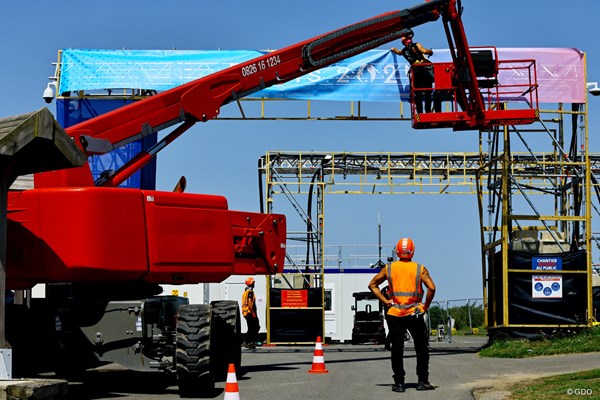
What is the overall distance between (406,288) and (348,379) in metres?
2.99

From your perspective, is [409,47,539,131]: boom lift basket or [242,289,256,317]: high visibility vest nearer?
[409,47,539,131]: boom lift basket

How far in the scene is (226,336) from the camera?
16547 mm

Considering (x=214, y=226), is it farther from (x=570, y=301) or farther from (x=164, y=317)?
(x=570, y=301)

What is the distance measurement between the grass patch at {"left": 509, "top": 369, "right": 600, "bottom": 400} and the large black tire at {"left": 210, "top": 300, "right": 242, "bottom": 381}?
4473 millimetres

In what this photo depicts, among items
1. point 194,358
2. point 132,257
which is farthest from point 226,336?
point 132,257

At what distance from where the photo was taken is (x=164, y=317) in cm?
1462

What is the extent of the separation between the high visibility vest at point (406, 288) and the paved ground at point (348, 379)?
3.49 feet

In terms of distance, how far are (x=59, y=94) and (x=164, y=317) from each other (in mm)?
10924

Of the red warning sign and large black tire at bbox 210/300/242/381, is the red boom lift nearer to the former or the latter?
large black tire at bbox 210/300/242/381

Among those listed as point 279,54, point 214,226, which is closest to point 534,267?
point 279,54

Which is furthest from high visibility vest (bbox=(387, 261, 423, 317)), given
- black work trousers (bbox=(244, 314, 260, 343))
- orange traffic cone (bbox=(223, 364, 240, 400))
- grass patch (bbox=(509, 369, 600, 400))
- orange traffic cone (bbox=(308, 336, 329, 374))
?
black work trousers (bbox=(244, 314, 260, 343))

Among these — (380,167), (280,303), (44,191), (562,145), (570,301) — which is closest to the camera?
(44,191)

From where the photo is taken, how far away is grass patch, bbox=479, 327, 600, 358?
2091cm

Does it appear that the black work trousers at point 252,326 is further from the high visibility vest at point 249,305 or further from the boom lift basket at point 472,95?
the boom lift basket at point 472,95
